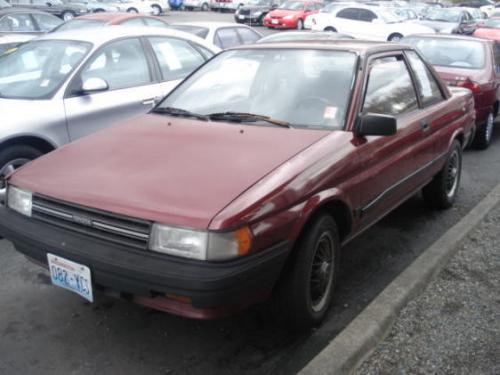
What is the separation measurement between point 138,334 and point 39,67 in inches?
131

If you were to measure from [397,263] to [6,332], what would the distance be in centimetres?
271

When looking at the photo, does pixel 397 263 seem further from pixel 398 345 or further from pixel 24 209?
pixel 24 209

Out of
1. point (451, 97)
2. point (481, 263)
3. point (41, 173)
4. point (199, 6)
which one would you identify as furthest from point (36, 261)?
point (199, 6)

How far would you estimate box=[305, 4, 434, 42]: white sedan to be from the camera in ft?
61.4

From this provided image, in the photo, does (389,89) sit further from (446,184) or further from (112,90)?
(112,90)

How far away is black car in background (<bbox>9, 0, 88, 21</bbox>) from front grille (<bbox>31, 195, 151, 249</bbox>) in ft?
64.4

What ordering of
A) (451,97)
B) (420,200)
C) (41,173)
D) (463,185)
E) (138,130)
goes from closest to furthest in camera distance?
(41,173) < (138,130) < (451,97) < (420,200) < (463,185)

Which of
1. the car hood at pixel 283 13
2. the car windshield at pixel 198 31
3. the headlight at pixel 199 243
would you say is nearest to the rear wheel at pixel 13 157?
the headlight at pixel 199 243

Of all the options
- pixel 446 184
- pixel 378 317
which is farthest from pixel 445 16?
pixel 378 317

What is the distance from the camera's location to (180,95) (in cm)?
410

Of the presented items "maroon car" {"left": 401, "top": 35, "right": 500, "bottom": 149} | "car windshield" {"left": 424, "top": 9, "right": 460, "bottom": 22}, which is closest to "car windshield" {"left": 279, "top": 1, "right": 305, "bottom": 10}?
"car windshield" {"left": 424, "top": 9, "right": 460, "bottom": 22}

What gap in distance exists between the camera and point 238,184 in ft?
8.79

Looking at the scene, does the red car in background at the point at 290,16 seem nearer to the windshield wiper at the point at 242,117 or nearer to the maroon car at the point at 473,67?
the maroon car at the point at 473,67

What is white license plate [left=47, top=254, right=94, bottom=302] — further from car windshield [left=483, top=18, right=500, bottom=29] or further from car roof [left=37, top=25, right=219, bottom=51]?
car windshield [left=483, top=18, right=500, bottom=29]
